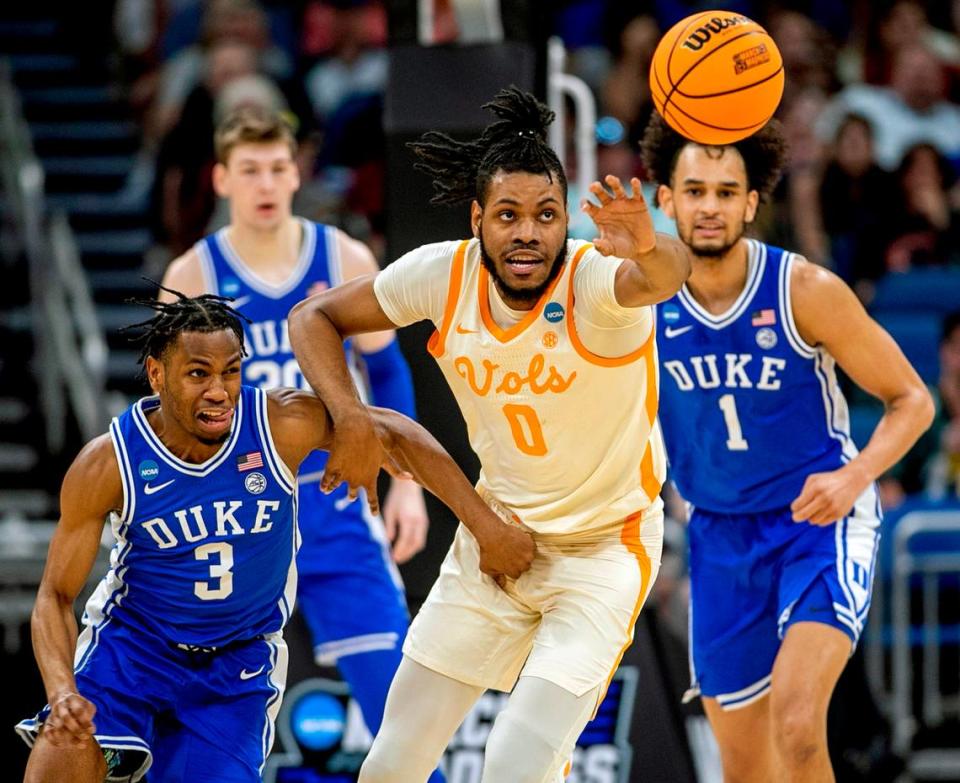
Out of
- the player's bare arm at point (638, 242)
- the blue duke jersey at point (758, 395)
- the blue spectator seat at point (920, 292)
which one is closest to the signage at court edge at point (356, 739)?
the blue duke jersey at point (758, 395)

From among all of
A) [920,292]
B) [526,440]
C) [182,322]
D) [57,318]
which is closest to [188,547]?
[182,322]

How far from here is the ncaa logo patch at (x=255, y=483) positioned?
16.5 ft

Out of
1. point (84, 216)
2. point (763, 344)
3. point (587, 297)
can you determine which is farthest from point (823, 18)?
point (587, 297)

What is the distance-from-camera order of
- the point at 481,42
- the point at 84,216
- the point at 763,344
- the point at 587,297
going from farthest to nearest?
the point at 84,216, the point at 481,42, the point at 763,344, the point at 587,297

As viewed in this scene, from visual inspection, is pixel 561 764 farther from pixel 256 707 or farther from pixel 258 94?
pixel 258 94

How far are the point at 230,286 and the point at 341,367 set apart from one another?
1435 millimetres

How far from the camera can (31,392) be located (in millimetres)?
10633

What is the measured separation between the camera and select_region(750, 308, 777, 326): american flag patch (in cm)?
570

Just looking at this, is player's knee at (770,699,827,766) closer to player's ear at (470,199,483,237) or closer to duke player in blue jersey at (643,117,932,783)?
duke player in blue jersey at (643,117,932,783)

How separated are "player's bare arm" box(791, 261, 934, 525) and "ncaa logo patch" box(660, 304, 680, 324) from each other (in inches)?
15.8

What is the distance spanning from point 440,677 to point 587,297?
1.20 metres

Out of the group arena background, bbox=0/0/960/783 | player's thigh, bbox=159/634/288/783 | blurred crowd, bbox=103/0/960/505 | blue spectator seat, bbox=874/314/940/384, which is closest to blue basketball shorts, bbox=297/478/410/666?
arena background, bbox=0/0/960/783

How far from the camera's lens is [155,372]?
5.07 m

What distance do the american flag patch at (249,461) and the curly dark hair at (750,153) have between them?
6.27 feet
